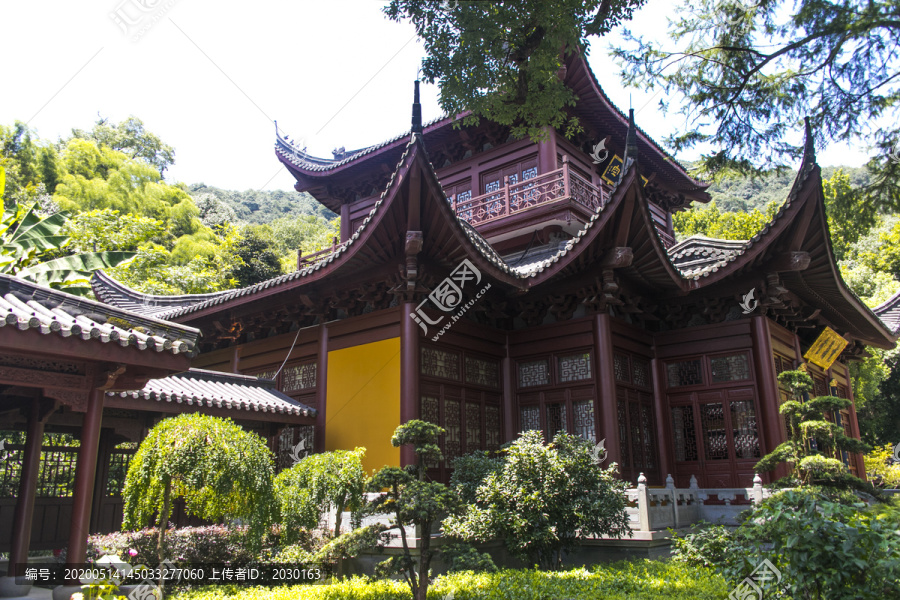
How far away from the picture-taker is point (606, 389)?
9.00 m

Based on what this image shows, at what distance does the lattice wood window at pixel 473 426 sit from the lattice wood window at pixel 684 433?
10.6ft

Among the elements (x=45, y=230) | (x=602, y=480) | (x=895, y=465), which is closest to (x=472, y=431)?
(x=602, y=480)

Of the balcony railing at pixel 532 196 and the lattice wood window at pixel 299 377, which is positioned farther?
the balcony railing at pixel 532 196

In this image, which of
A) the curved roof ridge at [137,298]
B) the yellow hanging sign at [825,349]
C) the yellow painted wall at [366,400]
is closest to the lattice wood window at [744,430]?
the yellow hanging sign at [825,349]

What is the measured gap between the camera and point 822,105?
7504mm

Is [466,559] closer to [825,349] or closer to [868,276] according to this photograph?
[825,349]

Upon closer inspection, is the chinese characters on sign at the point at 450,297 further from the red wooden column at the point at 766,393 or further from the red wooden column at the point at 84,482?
the red wooden column at the point at 766,393

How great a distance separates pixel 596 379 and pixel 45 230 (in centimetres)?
836

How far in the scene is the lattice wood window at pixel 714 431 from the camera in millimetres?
9781

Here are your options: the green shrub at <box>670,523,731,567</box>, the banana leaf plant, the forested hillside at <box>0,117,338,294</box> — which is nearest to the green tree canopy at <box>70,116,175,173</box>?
the forested hillside at <box>0,117,338,294</box>

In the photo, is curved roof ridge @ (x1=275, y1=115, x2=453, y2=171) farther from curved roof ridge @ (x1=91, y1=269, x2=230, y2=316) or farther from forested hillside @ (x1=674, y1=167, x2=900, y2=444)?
forested hillside @ (x1=674, y1=167, x2=900, y2=444)

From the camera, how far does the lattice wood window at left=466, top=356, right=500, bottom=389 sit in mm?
9594

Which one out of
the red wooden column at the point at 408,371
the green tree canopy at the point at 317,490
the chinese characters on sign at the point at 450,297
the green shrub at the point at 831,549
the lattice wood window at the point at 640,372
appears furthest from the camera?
the lattice wood window at the point at 640,372

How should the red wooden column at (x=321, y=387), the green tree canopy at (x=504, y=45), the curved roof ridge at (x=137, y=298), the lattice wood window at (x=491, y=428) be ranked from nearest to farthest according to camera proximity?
the green tree canopy at (x=504, y=45), the red wooden column at (x=321, y=387), the lattice wood window at (x=491, y=428), the curved roof ridge at (x=137, y=298)
